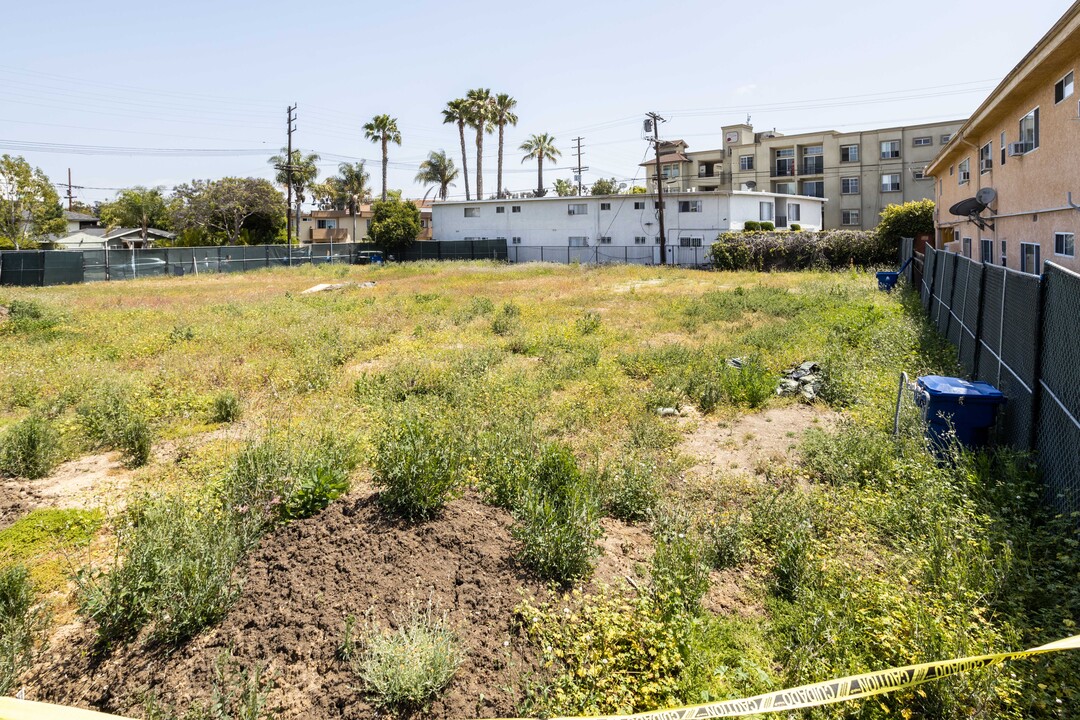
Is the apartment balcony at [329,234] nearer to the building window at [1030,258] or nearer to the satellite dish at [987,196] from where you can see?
the satellite dish at [987,196]

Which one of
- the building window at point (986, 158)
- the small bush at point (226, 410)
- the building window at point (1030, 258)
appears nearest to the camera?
the small bush at point (226, 410)

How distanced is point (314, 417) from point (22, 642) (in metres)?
5.71

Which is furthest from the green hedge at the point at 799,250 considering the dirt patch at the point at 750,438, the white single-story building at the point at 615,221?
the dirt patch at the point at 750,438

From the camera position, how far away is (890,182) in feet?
198

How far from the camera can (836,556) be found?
5.72m

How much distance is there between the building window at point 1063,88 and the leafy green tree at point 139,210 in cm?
7292

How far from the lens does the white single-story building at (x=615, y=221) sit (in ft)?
166

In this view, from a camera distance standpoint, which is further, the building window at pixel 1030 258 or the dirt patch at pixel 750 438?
the building window at pixel 1030 258

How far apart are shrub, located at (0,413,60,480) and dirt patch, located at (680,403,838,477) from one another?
7494 millimetres

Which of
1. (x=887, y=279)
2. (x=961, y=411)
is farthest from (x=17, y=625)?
(x=887, y=279)

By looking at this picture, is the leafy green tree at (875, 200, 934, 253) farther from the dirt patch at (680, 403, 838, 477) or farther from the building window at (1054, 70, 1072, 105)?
the dirt patch at (680, 403, 838, 477)

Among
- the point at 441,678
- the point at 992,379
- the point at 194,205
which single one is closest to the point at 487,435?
the point at 441,678

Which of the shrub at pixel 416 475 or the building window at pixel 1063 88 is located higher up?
the building window at pixel 1063 88

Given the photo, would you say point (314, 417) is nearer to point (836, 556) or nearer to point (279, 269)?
point (836, 556)
